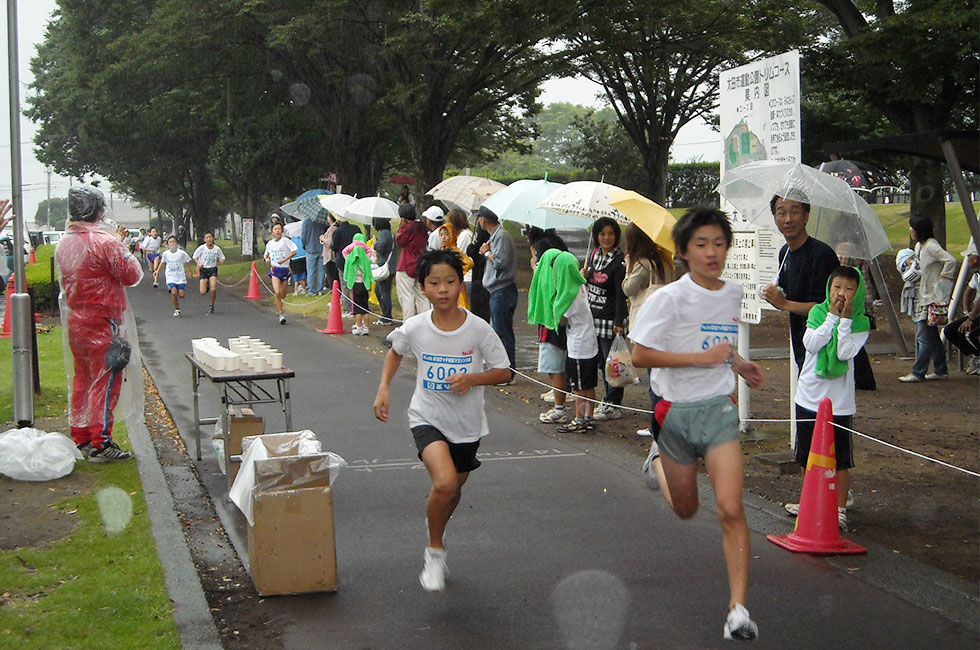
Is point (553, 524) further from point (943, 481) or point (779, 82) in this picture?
point (779, 82)

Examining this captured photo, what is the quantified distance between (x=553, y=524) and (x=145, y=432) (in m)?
4.12

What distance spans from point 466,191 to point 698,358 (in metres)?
16.6

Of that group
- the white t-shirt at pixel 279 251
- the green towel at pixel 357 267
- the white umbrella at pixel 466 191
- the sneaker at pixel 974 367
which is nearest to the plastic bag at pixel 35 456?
the sneaker at pixel 974 367

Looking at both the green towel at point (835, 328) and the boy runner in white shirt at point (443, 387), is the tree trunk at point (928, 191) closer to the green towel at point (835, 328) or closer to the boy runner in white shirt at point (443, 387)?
the green towel at point (835, 328)

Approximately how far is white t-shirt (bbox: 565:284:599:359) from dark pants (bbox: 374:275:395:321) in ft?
27.9

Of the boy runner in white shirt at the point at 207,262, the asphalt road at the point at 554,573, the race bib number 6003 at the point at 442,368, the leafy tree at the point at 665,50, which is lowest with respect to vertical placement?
the asphalt road at the point at 554,573

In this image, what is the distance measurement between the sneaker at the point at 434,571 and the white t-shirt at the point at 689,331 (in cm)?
145

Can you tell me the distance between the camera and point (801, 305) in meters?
6.22

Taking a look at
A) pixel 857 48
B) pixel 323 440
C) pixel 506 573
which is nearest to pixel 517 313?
pixel 857 48

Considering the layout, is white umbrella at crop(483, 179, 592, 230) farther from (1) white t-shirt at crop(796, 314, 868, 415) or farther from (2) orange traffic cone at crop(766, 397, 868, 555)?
(2) orange traffic cone at crop(766, 397, 868, 555)

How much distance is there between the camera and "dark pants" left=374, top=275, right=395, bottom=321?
17.6m

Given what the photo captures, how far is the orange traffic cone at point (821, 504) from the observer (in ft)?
19.3

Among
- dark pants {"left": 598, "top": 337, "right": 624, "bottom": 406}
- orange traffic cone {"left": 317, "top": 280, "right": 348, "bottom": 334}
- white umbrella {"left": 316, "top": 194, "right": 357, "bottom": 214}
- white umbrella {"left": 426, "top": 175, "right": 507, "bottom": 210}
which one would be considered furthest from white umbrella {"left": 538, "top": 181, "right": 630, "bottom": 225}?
white umbrella {"left": 316, "top": 194, "right": 357, "bottom": 214}

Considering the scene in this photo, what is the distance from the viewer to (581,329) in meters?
9.34
